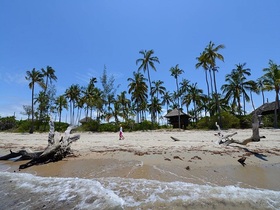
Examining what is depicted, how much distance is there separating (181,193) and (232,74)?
43.5 m

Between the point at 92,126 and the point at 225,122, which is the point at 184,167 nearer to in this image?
the point at 225,122

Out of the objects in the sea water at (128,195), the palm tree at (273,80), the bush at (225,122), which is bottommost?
the sea water at (128,195)

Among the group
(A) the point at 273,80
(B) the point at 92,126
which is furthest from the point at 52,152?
(A) the point at 273,80

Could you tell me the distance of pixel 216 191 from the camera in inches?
194

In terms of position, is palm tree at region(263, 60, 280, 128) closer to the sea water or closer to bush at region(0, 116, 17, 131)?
the sea water

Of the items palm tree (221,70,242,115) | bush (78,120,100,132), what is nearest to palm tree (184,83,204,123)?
palm tree (221,70,242,115)

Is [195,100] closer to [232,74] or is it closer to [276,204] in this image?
[232,74]

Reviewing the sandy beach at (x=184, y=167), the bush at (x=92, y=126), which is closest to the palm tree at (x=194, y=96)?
the bush at (x=92, y=126)

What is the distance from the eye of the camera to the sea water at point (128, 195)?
4242mm

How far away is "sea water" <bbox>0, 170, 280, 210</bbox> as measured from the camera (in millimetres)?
4242

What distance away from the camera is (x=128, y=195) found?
16.0ft

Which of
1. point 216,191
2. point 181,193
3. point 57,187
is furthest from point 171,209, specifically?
point 57,187

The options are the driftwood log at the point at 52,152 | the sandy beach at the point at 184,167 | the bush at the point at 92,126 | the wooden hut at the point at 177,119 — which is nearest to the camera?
the sandy beach at the point at 184,167

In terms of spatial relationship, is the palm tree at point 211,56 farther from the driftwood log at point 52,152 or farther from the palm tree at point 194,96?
the driftwood log at point 52,152
